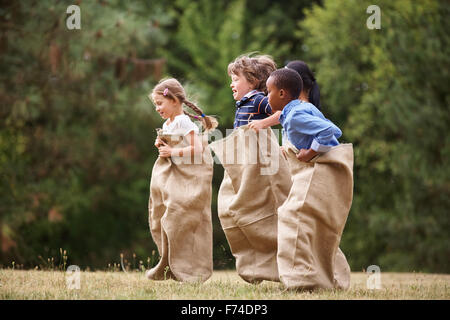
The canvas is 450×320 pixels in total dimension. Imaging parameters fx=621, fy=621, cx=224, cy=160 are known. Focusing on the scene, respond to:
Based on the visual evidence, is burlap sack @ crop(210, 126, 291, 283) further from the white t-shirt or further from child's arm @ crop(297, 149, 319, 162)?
child's arm @ crop(297, 149, 319, 162)

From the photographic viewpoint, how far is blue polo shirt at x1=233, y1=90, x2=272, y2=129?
203 inches

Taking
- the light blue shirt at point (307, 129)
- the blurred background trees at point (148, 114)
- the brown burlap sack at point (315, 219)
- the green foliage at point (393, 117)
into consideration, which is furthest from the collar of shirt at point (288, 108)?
the green foliage at point (393, 117)

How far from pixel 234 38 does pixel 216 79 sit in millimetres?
1431

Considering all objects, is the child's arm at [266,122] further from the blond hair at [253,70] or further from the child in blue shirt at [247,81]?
the blond hair at [253,70]

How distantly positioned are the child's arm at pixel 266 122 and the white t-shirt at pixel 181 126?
53 cm

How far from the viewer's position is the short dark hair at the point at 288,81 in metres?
4.59

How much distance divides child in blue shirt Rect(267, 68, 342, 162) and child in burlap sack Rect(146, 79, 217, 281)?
905 mm

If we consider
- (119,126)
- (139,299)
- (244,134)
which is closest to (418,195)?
(119,126)

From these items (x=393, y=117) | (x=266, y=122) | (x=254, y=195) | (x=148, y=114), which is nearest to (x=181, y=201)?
(x=254, y=195)

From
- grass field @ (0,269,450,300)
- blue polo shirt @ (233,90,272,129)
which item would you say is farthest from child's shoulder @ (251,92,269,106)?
grass field @ (0,269,450,300)

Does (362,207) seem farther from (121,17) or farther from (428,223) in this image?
(121,17)

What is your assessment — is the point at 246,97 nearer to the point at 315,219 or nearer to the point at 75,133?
the point at 315,219

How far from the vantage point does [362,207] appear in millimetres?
17031

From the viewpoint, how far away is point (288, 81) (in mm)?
4582
